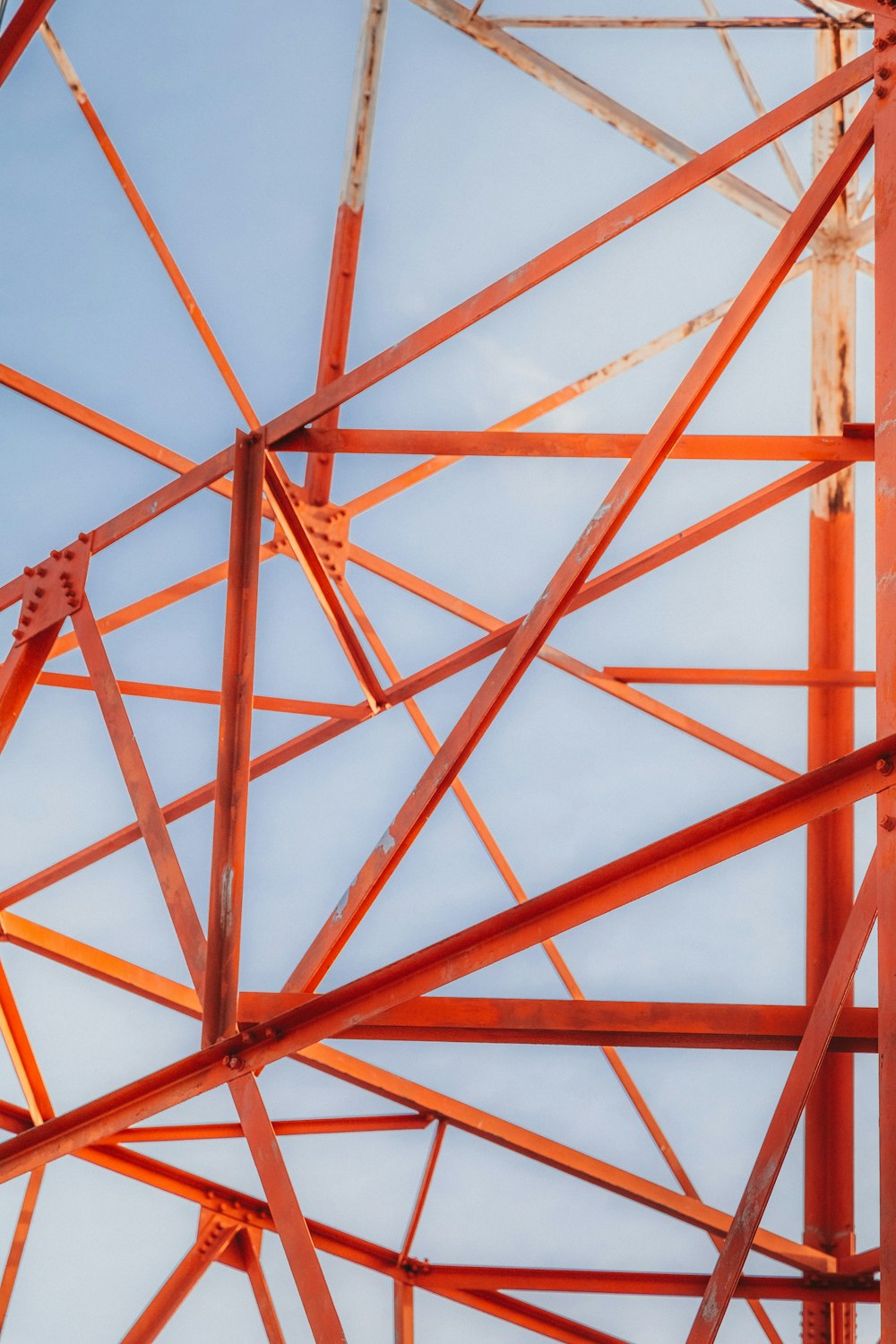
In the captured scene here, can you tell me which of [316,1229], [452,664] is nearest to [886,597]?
[452,664]

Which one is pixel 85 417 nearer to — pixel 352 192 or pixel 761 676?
pixel 352 192

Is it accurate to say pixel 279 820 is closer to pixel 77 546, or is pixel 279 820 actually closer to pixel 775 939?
pixel 775 939

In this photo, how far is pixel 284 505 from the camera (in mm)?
10109

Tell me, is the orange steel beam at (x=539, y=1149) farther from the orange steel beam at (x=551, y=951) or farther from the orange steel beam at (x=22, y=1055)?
the orange steel beam at (x=22, y=1055)

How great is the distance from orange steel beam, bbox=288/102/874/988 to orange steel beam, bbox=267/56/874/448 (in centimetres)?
38

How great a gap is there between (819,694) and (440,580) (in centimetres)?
738

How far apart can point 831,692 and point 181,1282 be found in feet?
24.6

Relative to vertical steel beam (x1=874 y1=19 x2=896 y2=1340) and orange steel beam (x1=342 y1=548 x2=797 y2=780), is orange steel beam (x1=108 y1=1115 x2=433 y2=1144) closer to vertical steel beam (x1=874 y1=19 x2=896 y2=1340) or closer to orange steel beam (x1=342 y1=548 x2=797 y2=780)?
orange steel beam (x1=342 y1=548 x2=797 y2=780)

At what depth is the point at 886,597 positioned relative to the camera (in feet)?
20.8

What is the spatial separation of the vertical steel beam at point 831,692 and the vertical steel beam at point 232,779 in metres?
6.37

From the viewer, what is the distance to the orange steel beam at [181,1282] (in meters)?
11.5

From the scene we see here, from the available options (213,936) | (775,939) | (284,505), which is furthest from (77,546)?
(775,939)

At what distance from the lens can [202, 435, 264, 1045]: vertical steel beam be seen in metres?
8.10

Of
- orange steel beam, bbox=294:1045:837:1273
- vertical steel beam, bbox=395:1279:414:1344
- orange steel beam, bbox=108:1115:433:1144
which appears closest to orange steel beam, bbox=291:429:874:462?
orange steel beam, bbox=294:1045:837:1273
